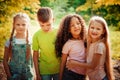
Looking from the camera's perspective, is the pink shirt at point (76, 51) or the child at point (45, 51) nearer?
the pink shirt at point (76, 51)

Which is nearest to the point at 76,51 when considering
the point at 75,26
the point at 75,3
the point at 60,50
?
the point at 60,50

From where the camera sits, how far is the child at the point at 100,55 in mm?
3811

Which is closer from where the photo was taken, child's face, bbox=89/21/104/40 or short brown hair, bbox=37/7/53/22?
child's face, bbox=89/21/104/40

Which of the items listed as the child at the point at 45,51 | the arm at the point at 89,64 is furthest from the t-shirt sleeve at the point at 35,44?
the arm at the point at 89,64

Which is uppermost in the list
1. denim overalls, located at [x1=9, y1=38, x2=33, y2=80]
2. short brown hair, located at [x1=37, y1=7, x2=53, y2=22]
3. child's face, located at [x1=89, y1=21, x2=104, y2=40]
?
short brown hair, located at [x1=37, y1=7, x2=53, y2=22]

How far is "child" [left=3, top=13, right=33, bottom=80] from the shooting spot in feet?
13.4

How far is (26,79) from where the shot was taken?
13.6ft

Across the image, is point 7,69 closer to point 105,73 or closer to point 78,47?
point 78,47

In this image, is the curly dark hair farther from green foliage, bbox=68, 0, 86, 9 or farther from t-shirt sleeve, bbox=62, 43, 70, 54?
green foliage, bbox=68, 0, 86, 9

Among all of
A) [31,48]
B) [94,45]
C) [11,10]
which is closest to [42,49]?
[31,48]

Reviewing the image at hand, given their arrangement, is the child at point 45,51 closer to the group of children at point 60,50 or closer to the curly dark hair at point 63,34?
the group of children at point 60,50

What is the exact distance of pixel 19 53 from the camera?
13.4 feet

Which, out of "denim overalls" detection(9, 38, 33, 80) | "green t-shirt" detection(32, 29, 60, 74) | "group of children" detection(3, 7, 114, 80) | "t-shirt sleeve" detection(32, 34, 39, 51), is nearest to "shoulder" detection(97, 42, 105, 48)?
"group of children" detection(3, 7, 114, 80)

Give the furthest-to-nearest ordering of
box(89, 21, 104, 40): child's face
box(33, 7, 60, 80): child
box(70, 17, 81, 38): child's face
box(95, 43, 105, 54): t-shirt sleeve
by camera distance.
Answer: box(33, 7, 60, 80): child < box(70, 17, 81, 38): child's face < box(89, 21, 104, 40): child's face < box(95, 43, 105, 54): t-shirt sleeve
